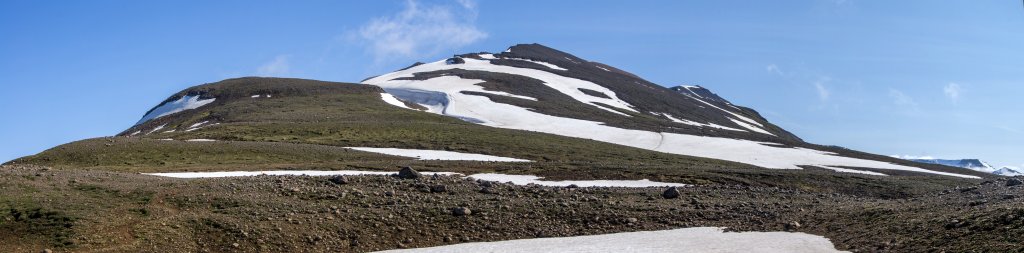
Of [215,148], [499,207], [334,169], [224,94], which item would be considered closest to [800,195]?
[499,207]

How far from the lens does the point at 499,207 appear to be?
30.6 m

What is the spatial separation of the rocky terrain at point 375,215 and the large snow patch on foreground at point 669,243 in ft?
3.47

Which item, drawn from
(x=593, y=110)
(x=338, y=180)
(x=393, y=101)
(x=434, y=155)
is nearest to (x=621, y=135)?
(x=593, y=110)

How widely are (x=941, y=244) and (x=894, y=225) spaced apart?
403cm

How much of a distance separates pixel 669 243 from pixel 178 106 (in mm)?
93836

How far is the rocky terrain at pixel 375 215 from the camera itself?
24344 millimetres

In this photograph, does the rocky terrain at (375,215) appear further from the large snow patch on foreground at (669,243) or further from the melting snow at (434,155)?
the melting snow at (434,155)

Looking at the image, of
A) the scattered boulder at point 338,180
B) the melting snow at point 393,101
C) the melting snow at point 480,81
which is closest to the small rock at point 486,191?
the scattered boulder at point 338,180

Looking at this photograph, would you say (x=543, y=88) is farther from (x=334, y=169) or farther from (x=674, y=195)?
(x=674, y=195)

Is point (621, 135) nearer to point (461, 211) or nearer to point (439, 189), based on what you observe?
point (439, 189)

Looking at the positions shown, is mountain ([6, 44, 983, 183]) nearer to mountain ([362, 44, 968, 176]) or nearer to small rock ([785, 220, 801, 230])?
mountain ([362, 44, 968, 176])

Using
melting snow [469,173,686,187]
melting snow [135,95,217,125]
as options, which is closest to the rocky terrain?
melting snow [469,173,686,187]

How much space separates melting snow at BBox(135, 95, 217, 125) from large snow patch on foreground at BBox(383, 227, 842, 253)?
85.1 metres

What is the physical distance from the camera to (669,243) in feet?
84.6
